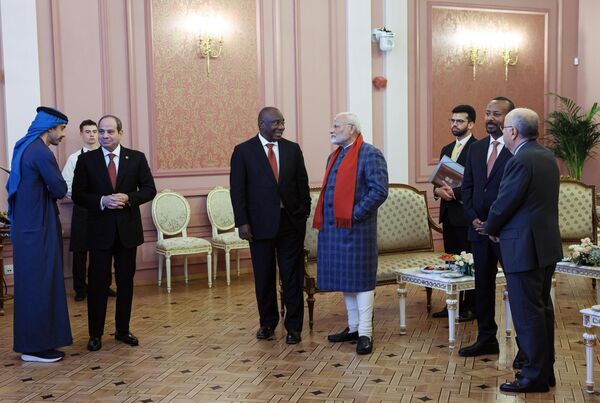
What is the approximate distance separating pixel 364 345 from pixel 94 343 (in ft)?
6.40

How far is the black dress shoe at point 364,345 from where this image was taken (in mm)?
5426

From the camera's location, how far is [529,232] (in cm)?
424

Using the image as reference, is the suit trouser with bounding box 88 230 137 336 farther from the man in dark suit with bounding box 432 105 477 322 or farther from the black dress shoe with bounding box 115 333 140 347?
the man in dark suit with bounding box 432 105 477 322

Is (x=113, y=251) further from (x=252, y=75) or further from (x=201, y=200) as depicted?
(x=252, y=75)

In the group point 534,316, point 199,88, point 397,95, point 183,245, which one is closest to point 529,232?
point 534,316

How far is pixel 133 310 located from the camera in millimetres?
7180

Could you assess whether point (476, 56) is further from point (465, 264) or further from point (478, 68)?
point (465, 264)

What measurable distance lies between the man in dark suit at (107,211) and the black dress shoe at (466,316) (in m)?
2.56

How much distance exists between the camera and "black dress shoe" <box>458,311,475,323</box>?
635 centimetres

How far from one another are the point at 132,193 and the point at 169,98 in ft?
10.1

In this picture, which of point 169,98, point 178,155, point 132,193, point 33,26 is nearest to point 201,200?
point 178,155

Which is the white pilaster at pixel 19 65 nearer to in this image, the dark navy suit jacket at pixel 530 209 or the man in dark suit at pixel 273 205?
the man in dark suit at pixel 273 205

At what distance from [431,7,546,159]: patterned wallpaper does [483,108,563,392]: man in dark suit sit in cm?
605

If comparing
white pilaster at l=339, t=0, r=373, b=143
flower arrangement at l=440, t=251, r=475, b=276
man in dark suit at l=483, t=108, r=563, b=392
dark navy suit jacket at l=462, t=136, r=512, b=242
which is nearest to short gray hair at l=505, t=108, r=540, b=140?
man in dark suit at l=483, t=108, r=563, b=392
